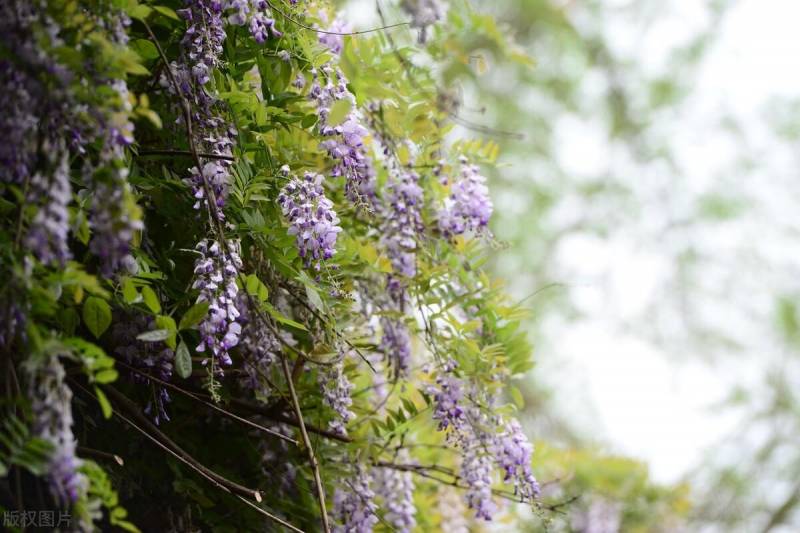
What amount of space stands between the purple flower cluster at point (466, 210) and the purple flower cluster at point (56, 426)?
30.4 inches

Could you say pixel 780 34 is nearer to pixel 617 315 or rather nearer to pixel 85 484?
pixel 617 315

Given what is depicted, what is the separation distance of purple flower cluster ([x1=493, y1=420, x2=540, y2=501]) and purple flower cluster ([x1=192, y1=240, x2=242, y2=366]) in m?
0.53

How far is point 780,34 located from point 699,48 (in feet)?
1.84

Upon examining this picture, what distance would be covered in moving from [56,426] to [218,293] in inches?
11.2

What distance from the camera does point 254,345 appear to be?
119 centimetres

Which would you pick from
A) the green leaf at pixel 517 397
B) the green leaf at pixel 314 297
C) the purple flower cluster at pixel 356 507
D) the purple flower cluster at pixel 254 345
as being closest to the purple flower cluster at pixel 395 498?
the purple flower cluster at pixel 356 507

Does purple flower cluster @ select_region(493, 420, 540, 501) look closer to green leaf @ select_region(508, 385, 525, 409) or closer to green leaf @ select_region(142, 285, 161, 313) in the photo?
green leaf @ select_region(508, 385, 525, 409)

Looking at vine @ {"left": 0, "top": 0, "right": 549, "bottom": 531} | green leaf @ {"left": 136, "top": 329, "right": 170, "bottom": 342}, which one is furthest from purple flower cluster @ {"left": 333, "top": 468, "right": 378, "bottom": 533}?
green leaf @ {"left": 136, "top": 329, "right": 170, "bottom": 342}

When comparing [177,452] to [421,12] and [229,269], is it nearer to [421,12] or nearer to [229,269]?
[229,269]

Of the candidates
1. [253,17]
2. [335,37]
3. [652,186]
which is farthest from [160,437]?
Result: [652,186]

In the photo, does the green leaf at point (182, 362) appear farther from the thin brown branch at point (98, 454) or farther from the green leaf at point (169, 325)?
the thin brown branch at point (98, 454)

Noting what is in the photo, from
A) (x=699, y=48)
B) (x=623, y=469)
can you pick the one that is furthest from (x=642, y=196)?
(x=623, y=469)

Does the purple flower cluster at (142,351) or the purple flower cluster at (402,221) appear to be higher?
the purple flower cluster at (402,221)

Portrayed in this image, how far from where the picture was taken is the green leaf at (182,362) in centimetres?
102
